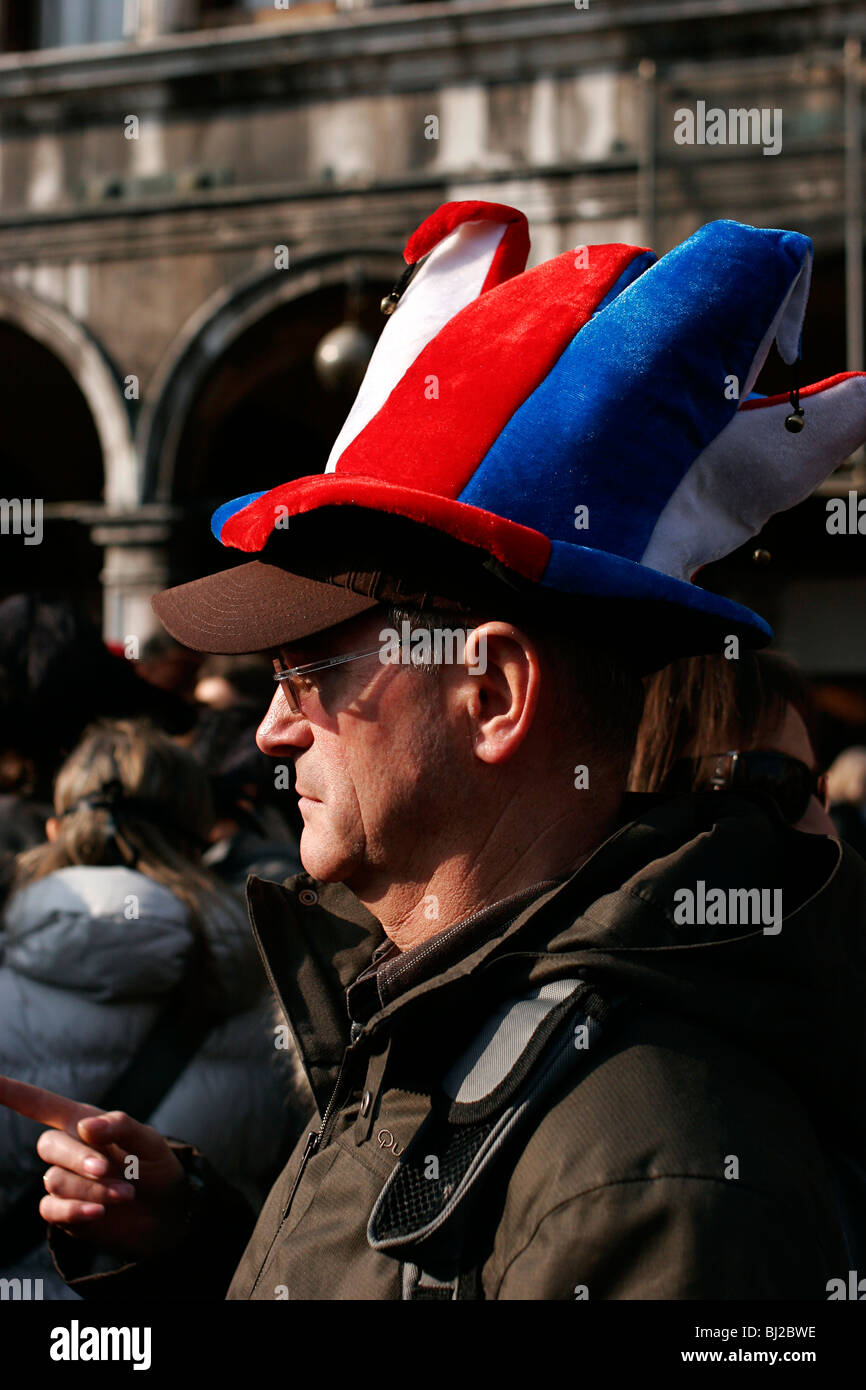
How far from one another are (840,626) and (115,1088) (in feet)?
28.2

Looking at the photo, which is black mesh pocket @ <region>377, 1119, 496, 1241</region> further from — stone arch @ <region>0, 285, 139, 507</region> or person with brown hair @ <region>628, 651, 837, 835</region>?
stone arch @ <region>0, 285, 139, 507</region>

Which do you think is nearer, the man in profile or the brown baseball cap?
the man in profile

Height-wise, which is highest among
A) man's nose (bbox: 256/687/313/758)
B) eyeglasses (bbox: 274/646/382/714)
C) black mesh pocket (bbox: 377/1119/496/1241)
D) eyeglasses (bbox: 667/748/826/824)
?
eyeglasses (bbox: 274/646/382/714)

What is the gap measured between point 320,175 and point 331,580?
785cm

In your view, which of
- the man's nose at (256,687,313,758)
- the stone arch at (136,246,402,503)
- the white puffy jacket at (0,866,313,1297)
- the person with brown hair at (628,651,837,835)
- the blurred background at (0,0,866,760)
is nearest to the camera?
the man's nose at (256,687,313,758)

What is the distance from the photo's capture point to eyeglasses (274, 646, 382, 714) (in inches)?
58.4

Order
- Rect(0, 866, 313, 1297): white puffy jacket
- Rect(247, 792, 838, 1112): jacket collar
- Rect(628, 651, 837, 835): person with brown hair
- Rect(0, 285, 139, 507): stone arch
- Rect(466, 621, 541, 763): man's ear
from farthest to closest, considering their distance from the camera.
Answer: Rect(0, 285, 139, 507): stone arch, Rect(628, 651, 837, 835): person with brown hair, Rect(0, 866, 313, 1297): white puffy jacket, Rect(466, 621, 541, 763): man's ear, Rect(247, 792, 838, 1112): jacket collar

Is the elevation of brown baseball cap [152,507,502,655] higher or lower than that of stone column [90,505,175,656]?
higher

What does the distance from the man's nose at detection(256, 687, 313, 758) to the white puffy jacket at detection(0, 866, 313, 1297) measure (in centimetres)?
72

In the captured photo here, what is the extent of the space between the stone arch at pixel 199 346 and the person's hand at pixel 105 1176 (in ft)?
25.0

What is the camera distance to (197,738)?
367cm

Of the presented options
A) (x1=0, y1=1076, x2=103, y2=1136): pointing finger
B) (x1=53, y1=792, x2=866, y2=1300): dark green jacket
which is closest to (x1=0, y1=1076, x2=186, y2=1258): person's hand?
(x1=0, y1=1076, x2=103, y2=1136): pointing finger
